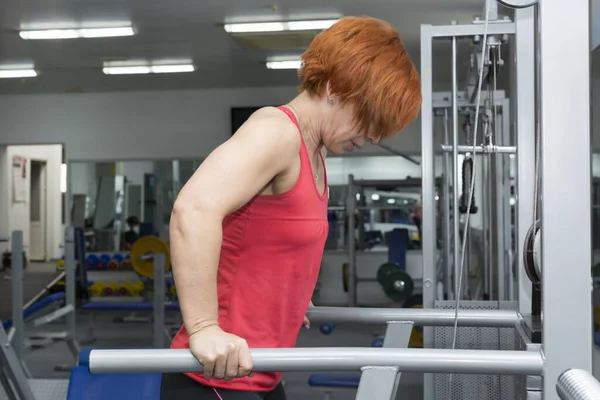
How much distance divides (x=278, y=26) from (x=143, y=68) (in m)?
2.11

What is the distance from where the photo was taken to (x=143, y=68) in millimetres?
7215

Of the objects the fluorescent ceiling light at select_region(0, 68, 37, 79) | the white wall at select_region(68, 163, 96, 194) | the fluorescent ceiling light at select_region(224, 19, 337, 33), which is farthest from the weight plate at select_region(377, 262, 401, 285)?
the fluorescent ceiling light at select_region(0, 68, 37, 79)

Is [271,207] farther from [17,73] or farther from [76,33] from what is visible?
[17,73]

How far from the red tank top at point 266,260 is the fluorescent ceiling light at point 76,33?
504 centimetres

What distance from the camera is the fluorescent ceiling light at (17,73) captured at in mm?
7301

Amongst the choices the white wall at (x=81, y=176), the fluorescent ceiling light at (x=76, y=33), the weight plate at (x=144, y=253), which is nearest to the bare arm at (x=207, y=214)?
the fluorescent ceiling light at (x=76, y=33)

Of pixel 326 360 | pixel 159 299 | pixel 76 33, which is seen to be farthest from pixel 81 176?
pixel 326 360

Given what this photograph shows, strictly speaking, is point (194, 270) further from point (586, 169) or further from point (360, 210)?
point (360, 210)

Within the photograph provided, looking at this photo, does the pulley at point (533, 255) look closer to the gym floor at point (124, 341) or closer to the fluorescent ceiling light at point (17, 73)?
the gym floor at point (124, 341)

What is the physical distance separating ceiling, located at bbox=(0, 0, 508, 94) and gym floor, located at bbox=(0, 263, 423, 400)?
1.97 metres

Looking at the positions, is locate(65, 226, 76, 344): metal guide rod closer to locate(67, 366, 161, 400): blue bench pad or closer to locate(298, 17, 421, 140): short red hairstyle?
locate(67, 366, 161, 400): blue bench pad

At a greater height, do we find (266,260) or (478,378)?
(266,260)

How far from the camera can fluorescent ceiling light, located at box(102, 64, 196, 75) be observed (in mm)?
7145

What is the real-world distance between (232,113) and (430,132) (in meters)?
5.80
